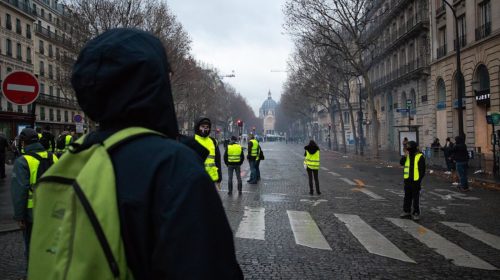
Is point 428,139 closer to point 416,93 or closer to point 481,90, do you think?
point 416,93

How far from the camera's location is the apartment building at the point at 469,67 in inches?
959

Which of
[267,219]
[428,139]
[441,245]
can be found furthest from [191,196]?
[428,139]

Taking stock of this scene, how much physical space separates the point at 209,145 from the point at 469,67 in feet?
74.3

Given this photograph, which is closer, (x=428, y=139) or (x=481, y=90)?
(x=481, y=90)

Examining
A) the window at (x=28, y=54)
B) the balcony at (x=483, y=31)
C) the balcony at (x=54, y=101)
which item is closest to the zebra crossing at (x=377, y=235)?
the balcony at (x=483, y=31)

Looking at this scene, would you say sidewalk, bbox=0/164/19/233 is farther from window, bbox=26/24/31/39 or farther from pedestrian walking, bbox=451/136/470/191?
window, bbox=26/24/31/39

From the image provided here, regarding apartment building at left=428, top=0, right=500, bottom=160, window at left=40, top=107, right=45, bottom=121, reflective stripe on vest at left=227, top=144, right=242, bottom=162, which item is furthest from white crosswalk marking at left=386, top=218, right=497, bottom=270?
window at left=40, top=107, right=45, bottom=121

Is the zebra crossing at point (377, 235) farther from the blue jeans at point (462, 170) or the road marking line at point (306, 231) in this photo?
the blue jeans at point (462, 170)

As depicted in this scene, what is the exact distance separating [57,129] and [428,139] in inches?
1796

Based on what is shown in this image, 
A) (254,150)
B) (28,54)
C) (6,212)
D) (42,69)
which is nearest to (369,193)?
(254,150)

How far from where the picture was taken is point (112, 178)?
4.59 feet

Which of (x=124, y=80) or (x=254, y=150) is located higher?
(x=124, y=80)

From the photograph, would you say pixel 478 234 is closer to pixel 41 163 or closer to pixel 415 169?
pixel 415 169

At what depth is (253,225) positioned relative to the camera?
8.83 m
